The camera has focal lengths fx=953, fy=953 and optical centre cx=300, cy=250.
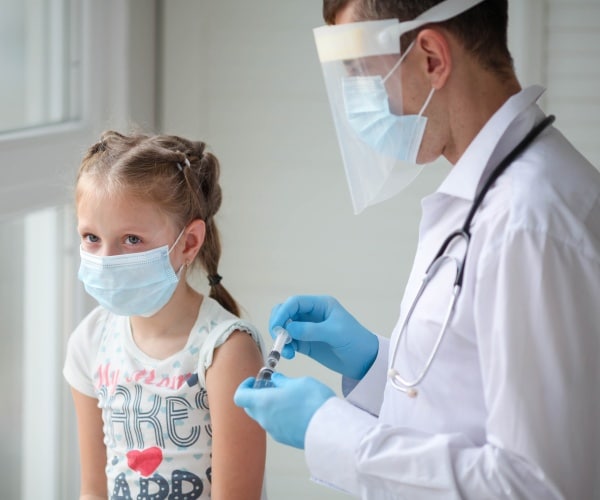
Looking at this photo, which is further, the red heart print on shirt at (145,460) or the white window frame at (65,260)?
the white window frame at (65,260)

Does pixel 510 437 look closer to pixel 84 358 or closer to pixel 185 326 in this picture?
pixel 185 326

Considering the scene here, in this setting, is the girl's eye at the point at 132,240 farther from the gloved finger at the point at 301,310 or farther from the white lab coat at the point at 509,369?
the white lab coat at the point at 509,369

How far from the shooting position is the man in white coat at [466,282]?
1.12 meters

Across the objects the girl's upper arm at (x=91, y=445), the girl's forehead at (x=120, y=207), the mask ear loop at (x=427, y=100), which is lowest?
the girl's upper arm at (x=91, y=445)

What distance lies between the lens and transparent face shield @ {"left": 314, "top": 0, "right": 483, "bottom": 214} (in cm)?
131

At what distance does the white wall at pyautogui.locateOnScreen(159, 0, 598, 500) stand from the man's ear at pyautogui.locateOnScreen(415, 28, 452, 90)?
136 centimetres

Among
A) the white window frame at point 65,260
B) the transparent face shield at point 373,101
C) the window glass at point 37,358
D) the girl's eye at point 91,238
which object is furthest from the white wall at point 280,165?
the transparent face shield at point 373,101

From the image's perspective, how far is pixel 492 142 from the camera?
4.20 ft

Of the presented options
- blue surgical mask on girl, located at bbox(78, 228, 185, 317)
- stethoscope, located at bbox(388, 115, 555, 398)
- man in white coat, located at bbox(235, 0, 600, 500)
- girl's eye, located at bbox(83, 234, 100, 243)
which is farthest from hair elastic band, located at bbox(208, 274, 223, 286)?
stethoscope, located at bbox(388, 115, 555, 398)

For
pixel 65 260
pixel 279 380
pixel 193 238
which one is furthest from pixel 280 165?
pixel 279 380

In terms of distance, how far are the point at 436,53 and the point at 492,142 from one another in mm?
143

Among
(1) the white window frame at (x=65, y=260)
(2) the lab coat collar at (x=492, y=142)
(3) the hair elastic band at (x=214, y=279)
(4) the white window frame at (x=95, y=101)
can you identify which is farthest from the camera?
(1) the white window frame at (x=65, y=260)

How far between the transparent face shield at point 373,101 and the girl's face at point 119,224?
412 mm

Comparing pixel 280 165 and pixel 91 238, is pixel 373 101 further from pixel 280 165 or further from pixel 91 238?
pixel 280 165
